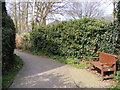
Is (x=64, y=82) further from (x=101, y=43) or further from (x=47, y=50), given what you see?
(x=47, y=50)

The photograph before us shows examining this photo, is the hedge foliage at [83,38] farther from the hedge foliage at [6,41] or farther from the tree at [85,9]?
the tree at [85,9]

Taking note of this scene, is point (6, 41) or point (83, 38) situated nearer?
point (6, 41)

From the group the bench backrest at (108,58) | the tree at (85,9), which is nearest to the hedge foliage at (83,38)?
the bench backrest at (108,58)

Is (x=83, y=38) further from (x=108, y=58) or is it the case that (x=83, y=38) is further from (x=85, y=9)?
(x=85, y=9)

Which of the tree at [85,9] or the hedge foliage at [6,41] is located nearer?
the hedge foliage at [6,41]

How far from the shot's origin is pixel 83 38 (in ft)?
25.0

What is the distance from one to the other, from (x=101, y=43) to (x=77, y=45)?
5.03 ft

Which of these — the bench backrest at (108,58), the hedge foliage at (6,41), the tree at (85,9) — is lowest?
the bench backrest at (108,58)

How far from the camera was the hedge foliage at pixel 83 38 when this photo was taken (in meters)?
6.79

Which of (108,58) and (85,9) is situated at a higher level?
(85,9)

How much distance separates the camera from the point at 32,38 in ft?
45.4

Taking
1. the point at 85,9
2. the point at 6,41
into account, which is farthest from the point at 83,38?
the point at 85,9

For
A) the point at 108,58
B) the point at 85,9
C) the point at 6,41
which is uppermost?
the point at 85,9

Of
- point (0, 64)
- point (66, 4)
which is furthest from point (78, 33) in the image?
point (66, 4)
